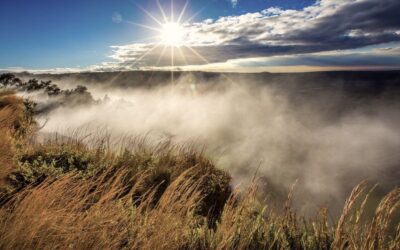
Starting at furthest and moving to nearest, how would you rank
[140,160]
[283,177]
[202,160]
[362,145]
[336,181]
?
[362,145] < [336,181] < [283,177] < [202,160] < [140,160]

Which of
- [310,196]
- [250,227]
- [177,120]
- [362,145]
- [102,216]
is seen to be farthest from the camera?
[177,120]

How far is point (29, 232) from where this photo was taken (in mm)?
3764

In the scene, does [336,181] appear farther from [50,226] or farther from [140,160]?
[50,226]

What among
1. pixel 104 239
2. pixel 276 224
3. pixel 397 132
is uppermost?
pixel 104 239

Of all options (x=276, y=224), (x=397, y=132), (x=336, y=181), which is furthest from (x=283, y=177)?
(x=397, y=132)

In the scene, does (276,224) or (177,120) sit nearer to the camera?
(276,224)

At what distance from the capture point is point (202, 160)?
1159 centimetres

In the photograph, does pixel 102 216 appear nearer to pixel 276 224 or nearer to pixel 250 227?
pixel 250 227

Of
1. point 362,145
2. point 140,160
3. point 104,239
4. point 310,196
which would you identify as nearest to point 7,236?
point 104,239

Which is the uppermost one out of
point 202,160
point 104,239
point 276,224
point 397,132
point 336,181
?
point 104,239

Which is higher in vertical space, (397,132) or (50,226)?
(50,226)

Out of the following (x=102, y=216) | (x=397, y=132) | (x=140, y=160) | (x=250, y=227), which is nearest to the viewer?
(x=102, y=216)

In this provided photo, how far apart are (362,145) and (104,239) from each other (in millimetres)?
103108

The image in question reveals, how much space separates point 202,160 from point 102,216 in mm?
7470
